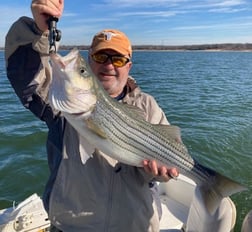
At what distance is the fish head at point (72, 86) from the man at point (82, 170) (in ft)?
1.27

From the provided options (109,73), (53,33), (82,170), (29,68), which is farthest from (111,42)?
(82,170)

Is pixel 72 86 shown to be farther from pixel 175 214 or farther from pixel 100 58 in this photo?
pixel 175 214

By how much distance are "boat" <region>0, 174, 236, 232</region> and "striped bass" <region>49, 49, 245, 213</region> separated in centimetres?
19

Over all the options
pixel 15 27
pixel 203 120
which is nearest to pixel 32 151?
pixel 203 120

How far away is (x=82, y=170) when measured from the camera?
11.4ft

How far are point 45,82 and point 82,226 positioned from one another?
1.36 m

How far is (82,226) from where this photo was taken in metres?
3.57

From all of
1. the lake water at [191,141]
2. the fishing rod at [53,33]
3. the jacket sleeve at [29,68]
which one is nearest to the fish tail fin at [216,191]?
the jacket sleeve at [29,68]

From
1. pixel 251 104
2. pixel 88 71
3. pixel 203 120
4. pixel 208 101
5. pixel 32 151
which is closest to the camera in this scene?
pixel 88 71

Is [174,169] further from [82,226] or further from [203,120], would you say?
[203,120]

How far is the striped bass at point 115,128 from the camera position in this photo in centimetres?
309

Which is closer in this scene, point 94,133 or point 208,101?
point 94,133

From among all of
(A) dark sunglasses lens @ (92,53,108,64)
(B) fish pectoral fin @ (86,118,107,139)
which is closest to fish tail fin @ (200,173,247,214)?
Result: (B) fish pectoral fin @ (86,118,107,139)

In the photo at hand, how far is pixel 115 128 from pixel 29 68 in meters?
0.95
